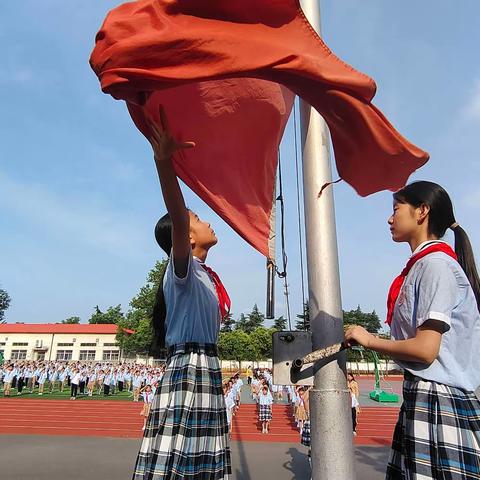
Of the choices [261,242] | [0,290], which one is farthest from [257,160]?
[0,290]

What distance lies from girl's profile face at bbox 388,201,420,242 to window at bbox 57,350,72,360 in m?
53.9

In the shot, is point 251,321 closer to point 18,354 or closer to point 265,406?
point 18,354

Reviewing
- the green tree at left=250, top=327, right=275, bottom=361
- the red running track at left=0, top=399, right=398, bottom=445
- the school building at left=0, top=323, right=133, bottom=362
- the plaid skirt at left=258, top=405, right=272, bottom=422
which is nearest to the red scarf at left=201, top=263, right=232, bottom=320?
the red running track at left=0, top=399, right=398, bottom=445

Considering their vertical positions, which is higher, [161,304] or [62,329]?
[62,329]

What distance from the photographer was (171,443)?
6.02ft

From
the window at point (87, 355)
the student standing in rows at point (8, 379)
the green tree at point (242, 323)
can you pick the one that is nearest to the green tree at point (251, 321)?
the green tree at point (242, 323)

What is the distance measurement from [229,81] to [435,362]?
183 cm

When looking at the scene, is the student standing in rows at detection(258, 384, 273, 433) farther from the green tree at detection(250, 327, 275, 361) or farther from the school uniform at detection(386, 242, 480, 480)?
the green tree at detection(250, 327, 275, 361)

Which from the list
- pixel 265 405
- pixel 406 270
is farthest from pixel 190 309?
pixel 265 405

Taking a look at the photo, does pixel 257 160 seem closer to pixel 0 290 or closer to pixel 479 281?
pixel 479 281

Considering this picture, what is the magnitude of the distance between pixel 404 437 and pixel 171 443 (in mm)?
946

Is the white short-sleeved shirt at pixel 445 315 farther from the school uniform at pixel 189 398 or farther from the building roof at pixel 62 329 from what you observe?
the building roof at pixel 62 329

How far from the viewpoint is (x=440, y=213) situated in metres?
1.87

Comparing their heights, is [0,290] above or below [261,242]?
above
